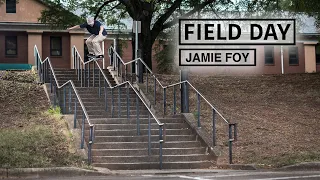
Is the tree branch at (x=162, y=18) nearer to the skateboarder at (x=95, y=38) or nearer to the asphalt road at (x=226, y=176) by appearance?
the skateboarder at (x=95, y=38)

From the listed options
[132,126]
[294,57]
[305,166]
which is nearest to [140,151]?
[132,126]

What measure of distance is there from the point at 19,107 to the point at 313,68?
38.8 metres

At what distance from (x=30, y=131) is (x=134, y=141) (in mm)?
2500

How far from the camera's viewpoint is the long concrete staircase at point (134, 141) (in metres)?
13.1

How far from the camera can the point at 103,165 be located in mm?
12680

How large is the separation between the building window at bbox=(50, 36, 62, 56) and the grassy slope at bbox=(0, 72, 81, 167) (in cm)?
2559

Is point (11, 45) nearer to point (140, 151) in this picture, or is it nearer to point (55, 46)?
point (55, 46)

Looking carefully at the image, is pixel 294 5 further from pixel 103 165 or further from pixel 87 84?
pixel 103 165

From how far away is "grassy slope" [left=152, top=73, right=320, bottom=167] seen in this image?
1369 centimetres

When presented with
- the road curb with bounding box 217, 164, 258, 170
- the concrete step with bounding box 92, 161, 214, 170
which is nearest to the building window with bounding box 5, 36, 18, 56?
the concrete step with bounding box 92, 161, 214, 170

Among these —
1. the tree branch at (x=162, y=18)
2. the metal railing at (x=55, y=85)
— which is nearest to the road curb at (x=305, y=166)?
the metal railing at (x=55, y=85)

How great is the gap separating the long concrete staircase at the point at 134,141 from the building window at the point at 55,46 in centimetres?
2887

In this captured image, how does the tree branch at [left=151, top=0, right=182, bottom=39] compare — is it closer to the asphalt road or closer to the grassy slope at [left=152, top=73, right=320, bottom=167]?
the grassy slope at [left=152, top=73, right=320, bottom=167]

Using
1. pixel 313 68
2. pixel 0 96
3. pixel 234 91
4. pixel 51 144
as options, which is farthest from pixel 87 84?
pixel 313 68
